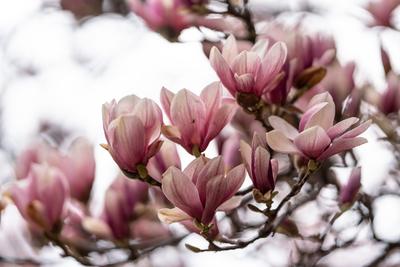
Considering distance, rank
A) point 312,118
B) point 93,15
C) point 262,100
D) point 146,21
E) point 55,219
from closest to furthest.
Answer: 1. point 312,118
2. point 262,100
3. point 55,219
4. point 146,21
5. point 93,15

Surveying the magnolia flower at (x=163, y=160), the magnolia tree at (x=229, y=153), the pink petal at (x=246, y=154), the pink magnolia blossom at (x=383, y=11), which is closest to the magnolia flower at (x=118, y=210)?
the magnolia tree at (x=229, y=153)

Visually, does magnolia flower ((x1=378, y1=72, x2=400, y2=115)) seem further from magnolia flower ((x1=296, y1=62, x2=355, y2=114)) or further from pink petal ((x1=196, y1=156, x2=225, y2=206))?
pink petal ((x1=196, y1=156, x2=225, y2=206))

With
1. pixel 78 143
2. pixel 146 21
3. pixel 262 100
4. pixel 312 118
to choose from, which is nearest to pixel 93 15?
pixel 146 21

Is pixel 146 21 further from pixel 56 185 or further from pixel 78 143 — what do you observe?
pixel 56 185

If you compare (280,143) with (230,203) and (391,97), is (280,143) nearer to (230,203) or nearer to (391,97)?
(230,203)

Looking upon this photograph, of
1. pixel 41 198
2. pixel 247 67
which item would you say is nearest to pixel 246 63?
pixel 247 67

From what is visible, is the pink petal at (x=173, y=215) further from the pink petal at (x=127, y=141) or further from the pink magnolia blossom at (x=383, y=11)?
the pink magnolia blossom at (x=383, y=11)

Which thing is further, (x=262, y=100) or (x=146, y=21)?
(x=146, y=21)
